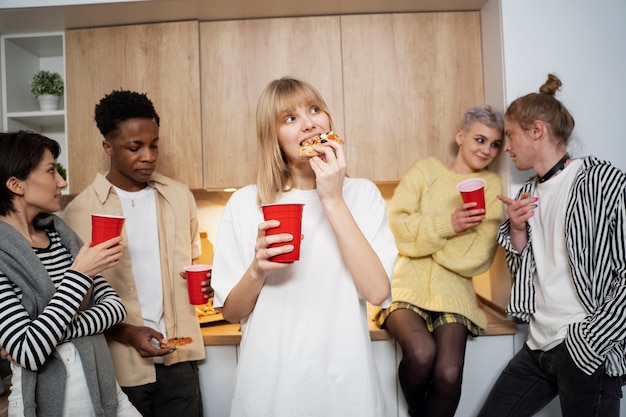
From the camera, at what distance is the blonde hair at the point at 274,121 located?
1.45 meters

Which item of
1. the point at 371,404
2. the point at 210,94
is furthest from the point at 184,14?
the point at 371,404

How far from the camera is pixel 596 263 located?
1688 millimetres

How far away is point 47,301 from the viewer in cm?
147

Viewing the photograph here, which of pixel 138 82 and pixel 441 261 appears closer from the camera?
pixel 441 261

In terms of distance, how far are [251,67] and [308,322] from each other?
59.9 inches

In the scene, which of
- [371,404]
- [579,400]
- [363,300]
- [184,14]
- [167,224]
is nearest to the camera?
[371,404]

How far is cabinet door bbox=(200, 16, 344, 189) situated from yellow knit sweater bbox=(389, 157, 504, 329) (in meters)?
0.52

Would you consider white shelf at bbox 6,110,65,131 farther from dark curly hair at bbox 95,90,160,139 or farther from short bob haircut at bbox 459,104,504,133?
short bob haircut at bbox 459,104,504,133

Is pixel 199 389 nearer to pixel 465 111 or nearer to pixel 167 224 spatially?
pixel 167 224

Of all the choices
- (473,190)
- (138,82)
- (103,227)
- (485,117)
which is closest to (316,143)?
(103,227)

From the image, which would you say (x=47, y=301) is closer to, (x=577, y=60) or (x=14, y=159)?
(x=14, y=159)

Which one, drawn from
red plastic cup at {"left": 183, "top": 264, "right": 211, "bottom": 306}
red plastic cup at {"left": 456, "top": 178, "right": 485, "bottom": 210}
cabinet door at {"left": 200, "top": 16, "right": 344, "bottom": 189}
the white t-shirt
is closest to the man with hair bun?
red plastic cup at {"left": 183, "top": 264, "right": 211, "bottom": 306}

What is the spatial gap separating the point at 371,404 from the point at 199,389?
108 centimetres

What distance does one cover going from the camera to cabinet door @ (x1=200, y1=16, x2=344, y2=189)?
2.46 meters
